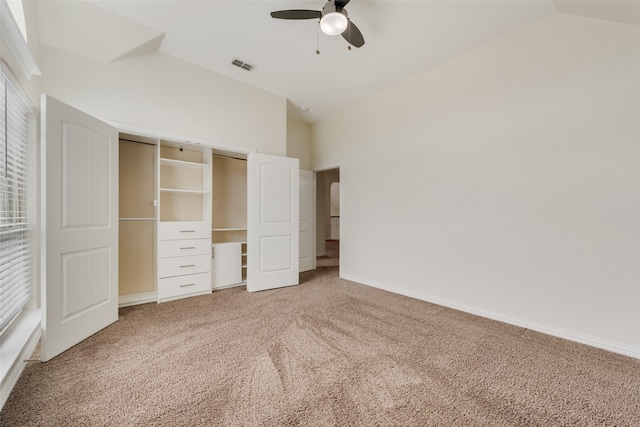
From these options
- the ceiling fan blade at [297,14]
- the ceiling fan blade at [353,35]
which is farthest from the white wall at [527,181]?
the ceiling fan blade at [297,14]

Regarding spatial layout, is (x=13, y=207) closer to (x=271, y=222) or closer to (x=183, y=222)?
(x=183, y=222)

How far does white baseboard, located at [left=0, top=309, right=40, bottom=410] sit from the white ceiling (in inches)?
99.0

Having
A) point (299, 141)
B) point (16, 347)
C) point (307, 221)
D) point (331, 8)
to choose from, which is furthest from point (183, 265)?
point (331, 8)

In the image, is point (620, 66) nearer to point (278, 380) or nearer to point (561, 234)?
point (561, 234)

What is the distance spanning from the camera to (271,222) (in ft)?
12.5

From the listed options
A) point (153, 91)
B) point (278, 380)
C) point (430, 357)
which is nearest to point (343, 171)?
point (153, 91)

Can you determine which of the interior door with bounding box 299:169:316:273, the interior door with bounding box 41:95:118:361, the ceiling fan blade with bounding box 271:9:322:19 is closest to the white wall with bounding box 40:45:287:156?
the interior door with bounding box 41:95:118:361

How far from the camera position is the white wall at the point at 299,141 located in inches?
199

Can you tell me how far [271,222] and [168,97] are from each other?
2031 mm

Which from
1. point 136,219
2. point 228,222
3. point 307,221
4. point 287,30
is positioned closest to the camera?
point 287,30

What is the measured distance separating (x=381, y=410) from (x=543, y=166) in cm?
257

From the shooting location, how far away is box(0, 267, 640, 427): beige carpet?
54.6 inches

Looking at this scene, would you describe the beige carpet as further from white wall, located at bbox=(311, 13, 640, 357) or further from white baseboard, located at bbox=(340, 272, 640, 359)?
white wall, located at bbox=(311, 13, 640, 357)

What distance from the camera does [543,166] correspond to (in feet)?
8.04
